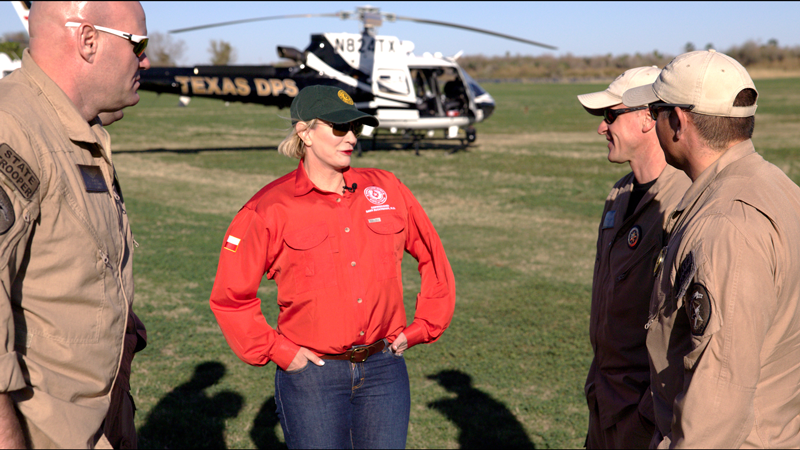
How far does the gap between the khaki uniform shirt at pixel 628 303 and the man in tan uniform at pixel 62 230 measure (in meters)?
2.03

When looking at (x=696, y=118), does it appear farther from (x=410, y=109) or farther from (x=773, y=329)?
(x=410, y=109)

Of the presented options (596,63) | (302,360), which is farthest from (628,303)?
(596,63)

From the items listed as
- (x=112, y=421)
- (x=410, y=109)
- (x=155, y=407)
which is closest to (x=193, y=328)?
(x=155, y=407)

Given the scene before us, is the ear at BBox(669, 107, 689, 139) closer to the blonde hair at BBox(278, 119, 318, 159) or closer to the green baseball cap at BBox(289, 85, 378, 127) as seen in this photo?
the green baseball cap at BBox(289, 85, 378, 127)

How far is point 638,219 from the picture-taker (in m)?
2.79

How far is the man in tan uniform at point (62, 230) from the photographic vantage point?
1583 mm

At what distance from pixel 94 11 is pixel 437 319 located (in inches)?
74.3

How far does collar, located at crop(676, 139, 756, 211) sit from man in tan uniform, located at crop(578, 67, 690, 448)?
2.10 feet

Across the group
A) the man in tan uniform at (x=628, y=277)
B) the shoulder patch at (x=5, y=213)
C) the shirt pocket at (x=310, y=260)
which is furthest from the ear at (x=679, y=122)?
the shoulder patch at (x=5, y=213)

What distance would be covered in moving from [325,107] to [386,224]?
1.95 ft

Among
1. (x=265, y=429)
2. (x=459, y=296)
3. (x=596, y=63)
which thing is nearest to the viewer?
(x=265, y=429)

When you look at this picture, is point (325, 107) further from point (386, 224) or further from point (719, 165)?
point (719, 165)

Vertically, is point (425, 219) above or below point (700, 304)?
below

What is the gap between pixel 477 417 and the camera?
4.41m
